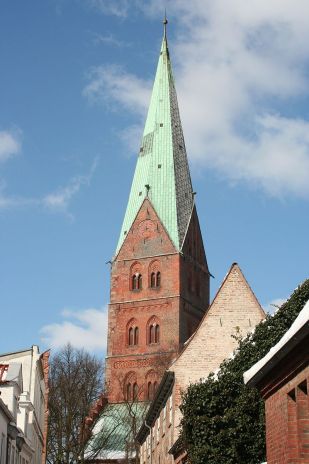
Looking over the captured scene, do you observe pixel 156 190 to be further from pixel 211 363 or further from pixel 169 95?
pixel 211 363

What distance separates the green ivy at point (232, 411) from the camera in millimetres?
21000

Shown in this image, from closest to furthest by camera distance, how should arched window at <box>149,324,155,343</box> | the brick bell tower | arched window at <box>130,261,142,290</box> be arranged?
the brick bell tower → arched window at <box>149,324,155,343</box> → arched window at <box>130,261,142,290</box>

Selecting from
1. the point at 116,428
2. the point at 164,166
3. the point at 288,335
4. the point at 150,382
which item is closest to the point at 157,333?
the point at 150,382

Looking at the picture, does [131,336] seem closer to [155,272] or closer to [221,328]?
[155,272]

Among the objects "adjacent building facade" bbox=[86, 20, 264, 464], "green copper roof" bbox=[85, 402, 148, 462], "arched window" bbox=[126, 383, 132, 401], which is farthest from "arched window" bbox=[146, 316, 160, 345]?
"green copper roof" bbox=[85, 402, 148, 462]

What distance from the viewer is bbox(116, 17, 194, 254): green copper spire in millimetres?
88688

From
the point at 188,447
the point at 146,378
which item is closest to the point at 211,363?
the point at 188,447

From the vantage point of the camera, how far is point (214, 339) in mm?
32688

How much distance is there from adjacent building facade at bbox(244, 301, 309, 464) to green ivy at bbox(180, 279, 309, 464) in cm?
979

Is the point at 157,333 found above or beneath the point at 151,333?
beneath

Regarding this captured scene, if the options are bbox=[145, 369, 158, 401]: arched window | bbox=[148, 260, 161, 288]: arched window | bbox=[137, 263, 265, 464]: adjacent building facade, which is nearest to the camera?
bbox=[137, 263, 265, 464]: adjacent building facade

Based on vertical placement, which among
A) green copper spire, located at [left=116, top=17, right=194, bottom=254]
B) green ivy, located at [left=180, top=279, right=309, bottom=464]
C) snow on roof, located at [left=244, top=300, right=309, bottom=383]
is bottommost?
snow on roof, located at [left=244, top=300, right=309, bottom=383]

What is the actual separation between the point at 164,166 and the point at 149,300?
1541 centimetres

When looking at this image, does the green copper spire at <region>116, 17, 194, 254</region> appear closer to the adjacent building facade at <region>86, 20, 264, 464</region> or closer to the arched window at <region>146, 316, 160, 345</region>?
the adjacent building facade at <region>86, 20, 264, 464</region>
